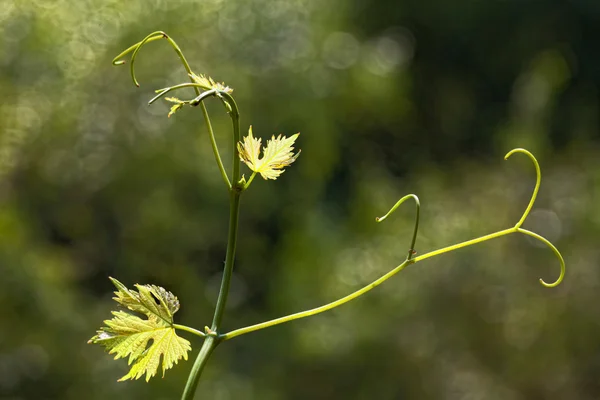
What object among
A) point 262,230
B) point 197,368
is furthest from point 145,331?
point 262,230

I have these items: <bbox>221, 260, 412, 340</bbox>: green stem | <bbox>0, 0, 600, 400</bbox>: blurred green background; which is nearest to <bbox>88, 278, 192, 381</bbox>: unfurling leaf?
<bbox>221, 260, 412, 340</bbox>: green stem

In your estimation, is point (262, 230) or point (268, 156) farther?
point (262, 230)

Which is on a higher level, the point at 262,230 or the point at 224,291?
the point at 262,230

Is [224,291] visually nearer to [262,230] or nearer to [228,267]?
[228,267]

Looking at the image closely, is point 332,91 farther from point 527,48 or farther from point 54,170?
point 527,48

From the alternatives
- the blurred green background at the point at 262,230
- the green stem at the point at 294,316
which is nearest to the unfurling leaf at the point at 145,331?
the green stem at the point at 294,316

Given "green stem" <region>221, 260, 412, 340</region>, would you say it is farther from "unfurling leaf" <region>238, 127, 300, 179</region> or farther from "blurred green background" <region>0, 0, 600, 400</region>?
"blurred green background" <region>0, 0, 600, 400</region>

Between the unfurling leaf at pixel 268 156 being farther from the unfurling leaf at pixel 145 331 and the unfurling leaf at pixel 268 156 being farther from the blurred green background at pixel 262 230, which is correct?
the blurred green background at pixel 262 230
